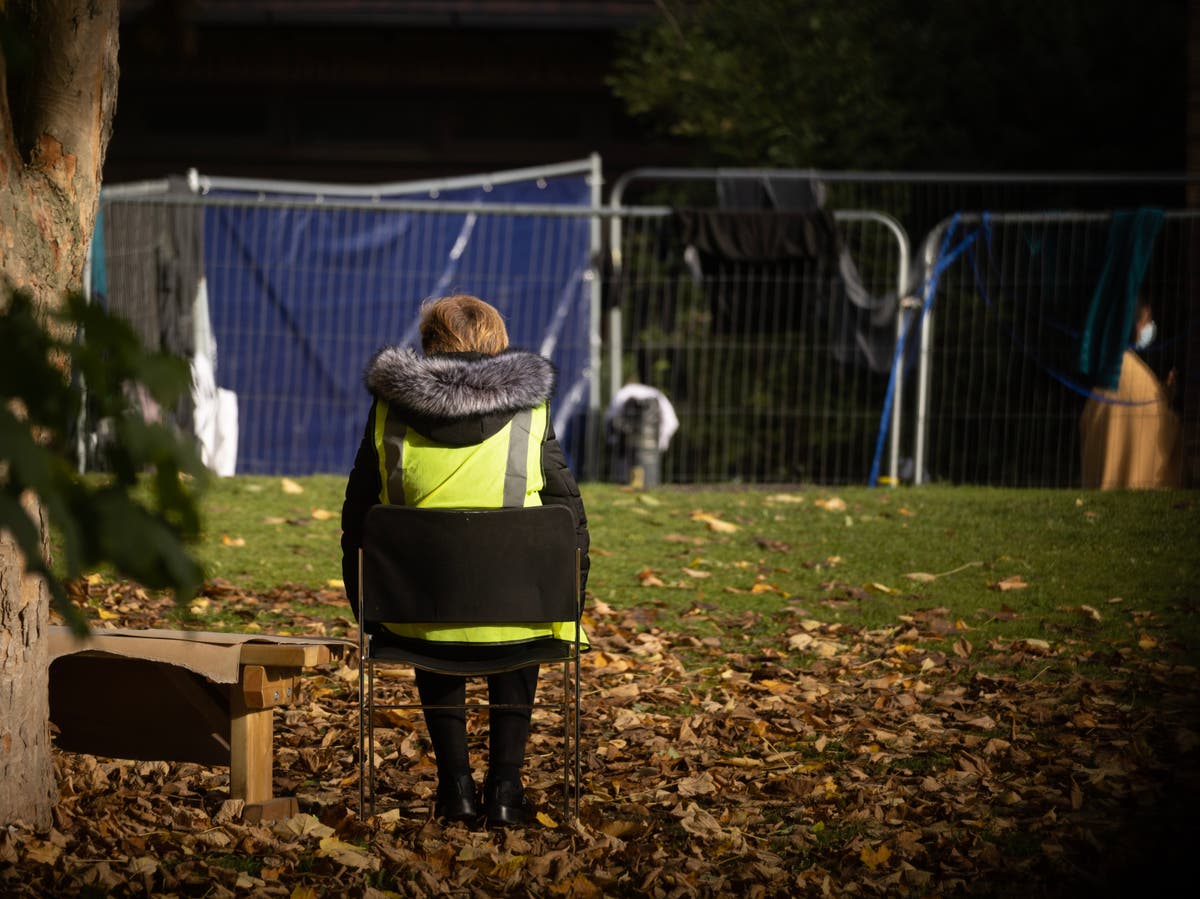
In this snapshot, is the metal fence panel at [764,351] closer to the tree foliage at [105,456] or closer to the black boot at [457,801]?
the black boot at [457,801]

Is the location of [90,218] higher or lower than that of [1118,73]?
lower

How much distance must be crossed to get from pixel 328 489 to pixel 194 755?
569 centimetres

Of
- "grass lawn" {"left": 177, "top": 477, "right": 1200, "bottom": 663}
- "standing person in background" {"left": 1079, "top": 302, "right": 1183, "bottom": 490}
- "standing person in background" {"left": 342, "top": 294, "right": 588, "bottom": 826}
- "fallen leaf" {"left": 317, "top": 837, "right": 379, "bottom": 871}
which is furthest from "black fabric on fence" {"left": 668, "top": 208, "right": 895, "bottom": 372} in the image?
"fallen leaf" {"left": 317, "top": 837, "right": 379, "bottom": 871}

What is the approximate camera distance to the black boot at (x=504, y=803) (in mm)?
4238

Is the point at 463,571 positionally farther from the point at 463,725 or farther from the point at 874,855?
the point at 874,855

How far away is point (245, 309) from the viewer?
10680 mm

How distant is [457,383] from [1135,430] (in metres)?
7.18

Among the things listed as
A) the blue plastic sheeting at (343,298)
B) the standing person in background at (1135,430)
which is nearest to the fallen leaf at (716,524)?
the blue plastic sheeting at (343,298)

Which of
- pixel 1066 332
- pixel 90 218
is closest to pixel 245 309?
pixel 1066 332

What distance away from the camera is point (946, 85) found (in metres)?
12.9

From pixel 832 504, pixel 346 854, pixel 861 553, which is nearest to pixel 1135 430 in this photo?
pixel 832 504

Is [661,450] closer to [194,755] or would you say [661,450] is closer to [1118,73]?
[1118,73]

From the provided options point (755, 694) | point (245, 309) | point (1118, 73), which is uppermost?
point (1118, 73)

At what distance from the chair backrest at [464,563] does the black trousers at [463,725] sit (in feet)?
0.86
